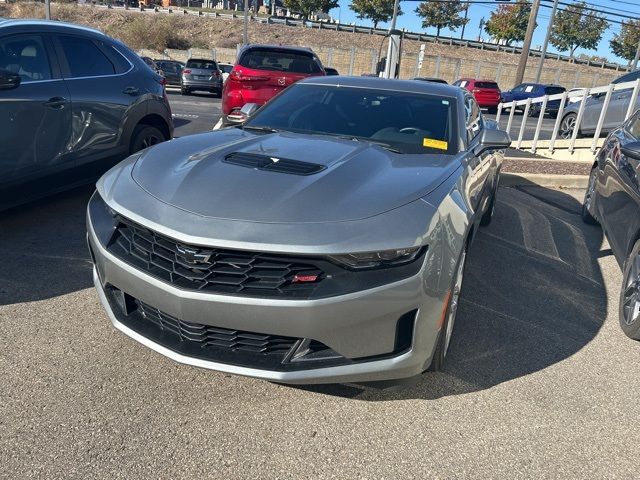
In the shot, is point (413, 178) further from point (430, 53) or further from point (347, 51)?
point (430, 53)

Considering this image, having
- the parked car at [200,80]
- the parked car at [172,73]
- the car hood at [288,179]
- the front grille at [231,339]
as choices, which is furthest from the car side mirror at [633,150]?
the parked car at [172,73]

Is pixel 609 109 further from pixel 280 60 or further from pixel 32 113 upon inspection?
pixel 32 113

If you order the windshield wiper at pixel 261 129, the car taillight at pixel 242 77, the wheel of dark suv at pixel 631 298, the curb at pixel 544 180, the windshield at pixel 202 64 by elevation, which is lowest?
the windshield at pixel 202 64

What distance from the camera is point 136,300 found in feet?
7.93

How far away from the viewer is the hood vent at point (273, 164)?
2588 mm

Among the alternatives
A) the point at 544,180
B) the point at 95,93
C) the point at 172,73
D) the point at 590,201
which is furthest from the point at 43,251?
the point at 172,73

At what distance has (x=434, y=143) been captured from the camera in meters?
3.36

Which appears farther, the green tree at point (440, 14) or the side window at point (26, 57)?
the green tree at point (440, 14)

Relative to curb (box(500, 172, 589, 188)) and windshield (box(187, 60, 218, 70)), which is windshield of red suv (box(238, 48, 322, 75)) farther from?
windshield (box(187, 60, 218, 70))

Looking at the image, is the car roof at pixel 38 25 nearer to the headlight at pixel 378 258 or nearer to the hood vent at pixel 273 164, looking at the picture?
the hood vent at pixel 273 164

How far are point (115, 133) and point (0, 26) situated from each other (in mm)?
1238

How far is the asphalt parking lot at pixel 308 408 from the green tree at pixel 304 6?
242 ft

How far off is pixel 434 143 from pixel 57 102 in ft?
10.1

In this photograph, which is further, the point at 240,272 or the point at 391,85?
the point at 391,85
